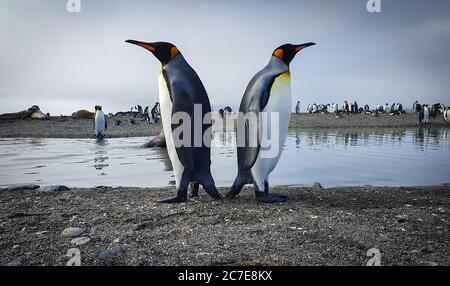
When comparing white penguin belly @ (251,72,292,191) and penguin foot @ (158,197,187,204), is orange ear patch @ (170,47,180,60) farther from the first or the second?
penguin foot @ (158,197,187,204)

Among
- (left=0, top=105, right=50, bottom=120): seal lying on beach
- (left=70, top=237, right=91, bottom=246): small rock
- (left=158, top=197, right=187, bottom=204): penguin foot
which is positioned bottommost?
(left=70, top=237, right=91, bottom=246): small rock

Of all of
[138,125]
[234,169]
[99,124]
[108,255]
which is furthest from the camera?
[138,125]

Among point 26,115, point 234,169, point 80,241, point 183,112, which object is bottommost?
point 234,169

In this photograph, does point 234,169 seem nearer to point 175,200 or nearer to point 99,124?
point 175,200

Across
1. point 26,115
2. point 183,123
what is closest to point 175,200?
point 183,123

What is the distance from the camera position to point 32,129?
863 inches

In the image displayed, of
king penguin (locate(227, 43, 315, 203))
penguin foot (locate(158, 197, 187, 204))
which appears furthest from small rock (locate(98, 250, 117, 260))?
king penguin (locate(227, 43, 315, 203))

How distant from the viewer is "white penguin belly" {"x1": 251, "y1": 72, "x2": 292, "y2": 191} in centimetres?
420

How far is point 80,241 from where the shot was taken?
2791 mm

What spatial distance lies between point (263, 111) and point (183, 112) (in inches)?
39.4

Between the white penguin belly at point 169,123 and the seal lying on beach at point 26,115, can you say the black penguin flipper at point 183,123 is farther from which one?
the seal lying on beach at point 26,115

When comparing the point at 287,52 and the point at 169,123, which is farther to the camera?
the point at 287,52

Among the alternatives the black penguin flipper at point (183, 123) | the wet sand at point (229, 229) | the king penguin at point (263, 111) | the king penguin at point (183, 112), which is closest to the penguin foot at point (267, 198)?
the king penguin at point (263, 111)
